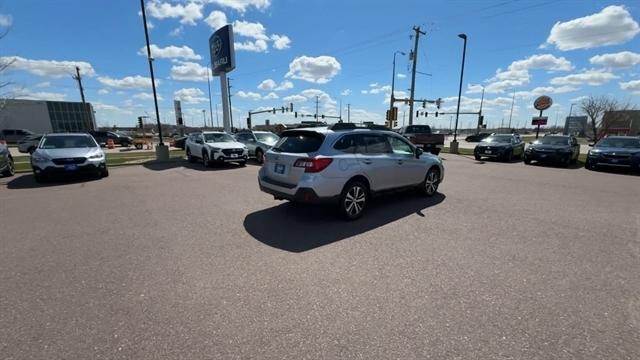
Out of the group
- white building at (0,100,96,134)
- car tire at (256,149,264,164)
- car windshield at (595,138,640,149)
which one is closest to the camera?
car windshield at (595,138,640,149)

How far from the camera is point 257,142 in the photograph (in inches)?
603

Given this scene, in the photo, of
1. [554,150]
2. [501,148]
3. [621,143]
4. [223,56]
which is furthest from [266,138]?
[621,143]

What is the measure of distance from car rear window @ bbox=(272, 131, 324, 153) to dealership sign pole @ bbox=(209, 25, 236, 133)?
1706 centimetres

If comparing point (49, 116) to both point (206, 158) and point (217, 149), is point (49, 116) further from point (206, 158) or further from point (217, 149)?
→ point (217, 149)

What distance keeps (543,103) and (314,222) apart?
25.1 m

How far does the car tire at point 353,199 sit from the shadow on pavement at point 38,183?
943 centimetres

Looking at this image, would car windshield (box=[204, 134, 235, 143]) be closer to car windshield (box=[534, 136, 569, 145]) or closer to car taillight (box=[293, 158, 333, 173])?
car taillight (box=[293, 158, 333, 173])

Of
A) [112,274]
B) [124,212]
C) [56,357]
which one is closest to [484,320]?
[56,357]

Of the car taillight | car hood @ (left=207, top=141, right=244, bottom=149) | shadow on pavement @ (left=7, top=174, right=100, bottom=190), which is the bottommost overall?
shadow on pavement @ (left=7, top=174, right=100, bottom=190)

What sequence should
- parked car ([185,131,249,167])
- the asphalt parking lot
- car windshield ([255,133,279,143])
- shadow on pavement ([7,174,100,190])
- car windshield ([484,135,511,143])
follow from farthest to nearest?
car windshield ([484,135,511,143]) < car windshield ([255,133,279,143]) < parked car ([185,131,249,167]) < shadow on pavement ([7,174,100,190]) < the asphalt parking lot

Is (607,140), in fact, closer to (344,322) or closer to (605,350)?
(605,350)

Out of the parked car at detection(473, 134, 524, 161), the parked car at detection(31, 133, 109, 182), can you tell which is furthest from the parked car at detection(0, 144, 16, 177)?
the parked car at detection(473, 134, 524, 161)

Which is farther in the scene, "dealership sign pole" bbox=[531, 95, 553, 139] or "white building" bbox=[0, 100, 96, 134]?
"white building" bbox=[0, 100, 96, 134]

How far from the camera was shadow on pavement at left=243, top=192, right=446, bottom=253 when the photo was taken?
4473 mm
